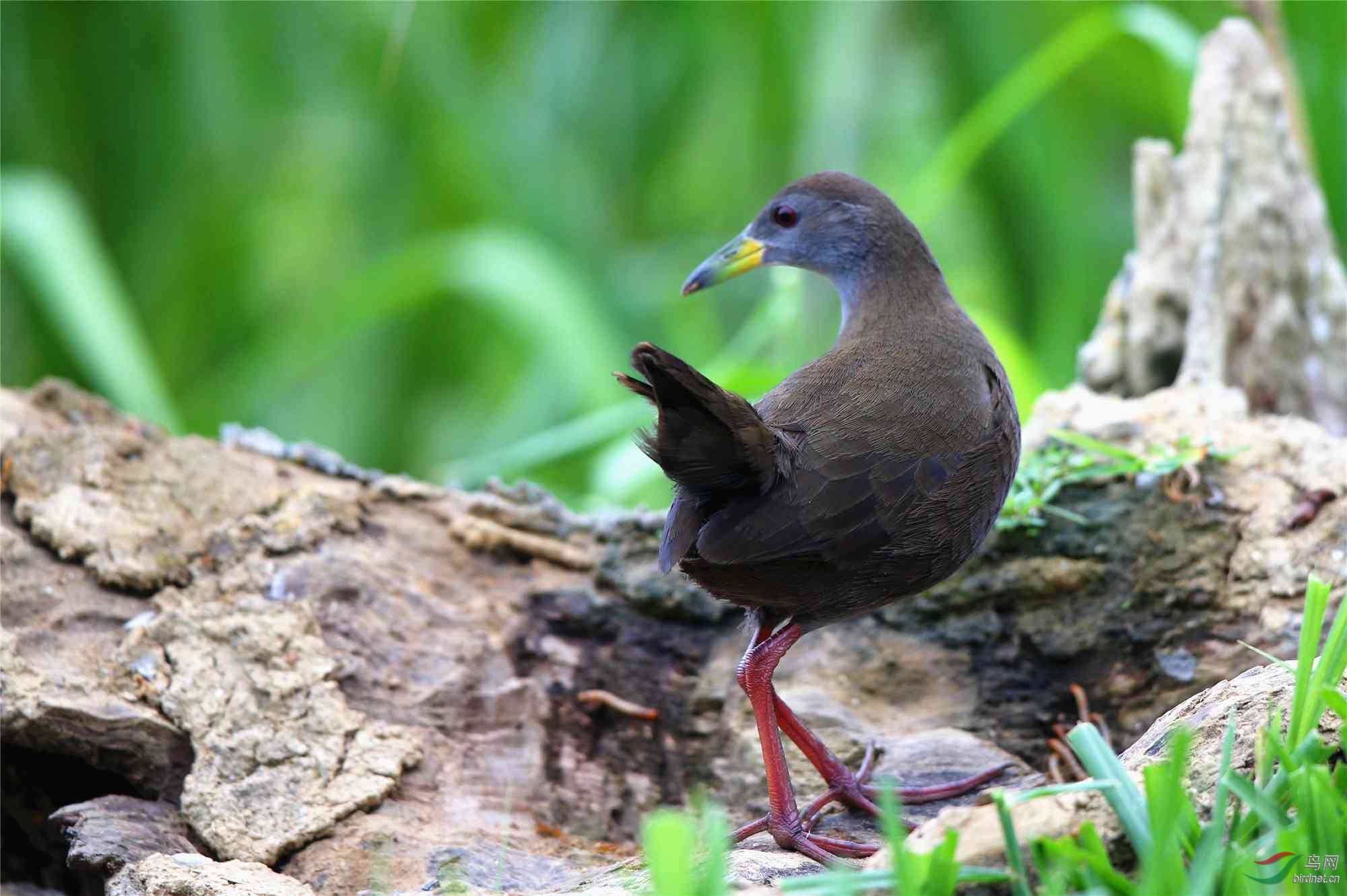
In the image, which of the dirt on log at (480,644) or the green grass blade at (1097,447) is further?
the green grass blade at (1097,447)

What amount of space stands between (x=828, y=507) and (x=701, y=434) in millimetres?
319

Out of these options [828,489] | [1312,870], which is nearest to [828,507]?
[828,489]

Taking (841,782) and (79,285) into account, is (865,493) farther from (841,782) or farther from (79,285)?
(79,285)

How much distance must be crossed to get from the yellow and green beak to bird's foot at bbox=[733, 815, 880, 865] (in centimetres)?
169

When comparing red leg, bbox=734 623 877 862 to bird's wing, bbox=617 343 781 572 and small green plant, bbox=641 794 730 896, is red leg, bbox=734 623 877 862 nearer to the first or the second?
bird's wing, bbox=617 343 781 572

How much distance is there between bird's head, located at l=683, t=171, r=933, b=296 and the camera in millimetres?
3523

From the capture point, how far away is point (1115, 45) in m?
6.43

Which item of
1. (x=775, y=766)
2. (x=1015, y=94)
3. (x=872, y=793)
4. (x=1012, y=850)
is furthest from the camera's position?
(x=1015, y=94)

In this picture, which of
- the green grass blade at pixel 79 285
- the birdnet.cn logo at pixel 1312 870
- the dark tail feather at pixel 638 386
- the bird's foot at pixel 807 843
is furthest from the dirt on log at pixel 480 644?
the green grass blade at pixel 79 285

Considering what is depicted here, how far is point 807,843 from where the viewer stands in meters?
2.60

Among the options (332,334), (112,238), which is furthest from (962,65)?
(112,238)

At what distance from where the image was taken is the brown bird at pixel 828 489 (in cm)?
253

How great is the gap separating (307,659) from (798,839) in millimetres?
1195

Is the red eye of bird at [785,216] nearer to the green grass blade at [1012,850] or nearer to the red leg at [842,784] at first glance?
the red leg at [842,784]
